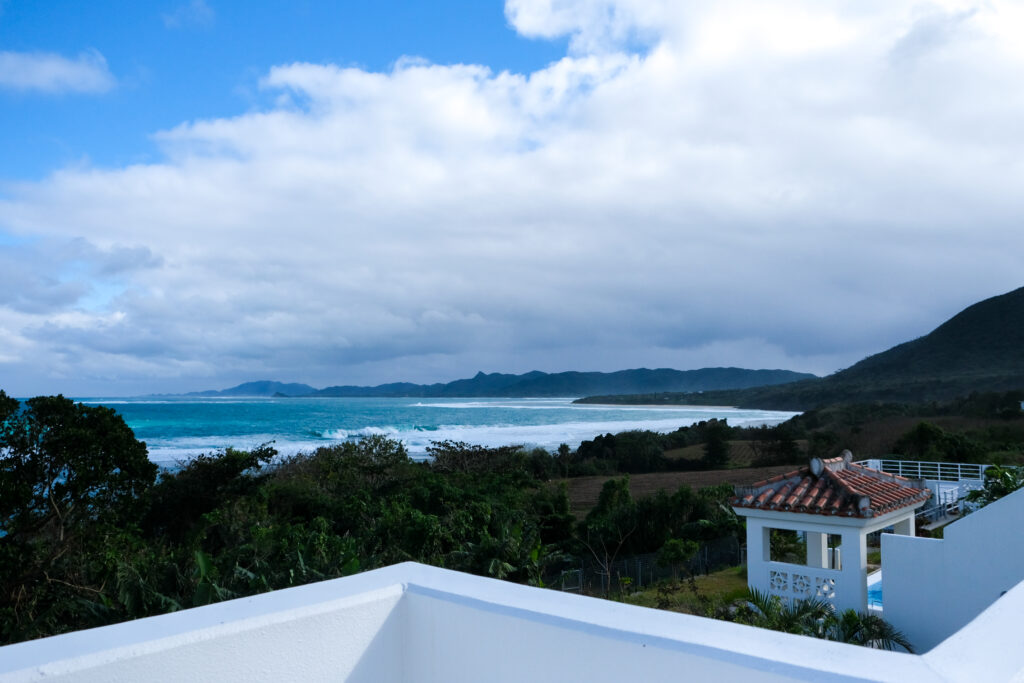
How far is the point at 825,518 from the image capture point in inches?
352

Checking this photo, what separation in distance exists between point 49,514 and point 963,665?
10392mm

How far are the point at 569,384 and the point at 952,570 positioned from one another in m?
107

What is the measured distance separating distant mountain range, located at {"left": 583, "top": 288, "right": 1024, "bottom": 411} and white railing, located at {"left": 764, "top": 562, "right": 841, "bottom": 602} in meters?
41.5

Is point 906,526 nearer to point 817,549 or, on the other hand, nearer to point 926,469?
point 817,549

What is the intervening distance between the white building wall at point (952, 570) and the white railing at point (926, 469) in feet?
37.5

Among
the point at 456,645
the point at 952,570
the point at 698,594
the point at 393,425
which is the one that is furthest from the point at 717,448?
the point at 456,645

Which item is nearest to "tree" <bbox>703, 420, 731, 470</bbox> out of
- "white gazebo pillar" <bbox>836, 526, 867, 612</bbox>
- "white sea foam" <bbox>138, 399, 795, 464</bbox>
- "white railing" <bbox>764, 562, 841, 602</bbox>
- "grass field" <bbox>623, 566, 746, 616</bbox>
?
"white sea foam" <bbox>138, 399, 795, 464</bbox>

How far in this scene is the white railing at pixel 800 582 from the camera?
8.85 metres

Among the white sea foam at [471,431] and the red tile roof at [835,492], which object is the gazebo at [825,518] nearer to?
the red tile roof at [835,492]

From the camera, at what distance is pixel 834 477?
31.2ft

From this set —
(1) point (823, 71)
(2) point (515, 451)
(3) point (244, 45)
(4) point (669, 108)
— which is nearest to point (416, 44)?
(3) point (244, 45)

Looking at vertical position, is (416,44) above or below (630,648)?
above

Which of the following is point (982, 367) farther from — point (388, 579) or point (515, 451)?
point (388, 579)

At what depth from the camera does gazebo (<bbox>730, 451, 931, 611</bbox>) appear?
28.7 ft
